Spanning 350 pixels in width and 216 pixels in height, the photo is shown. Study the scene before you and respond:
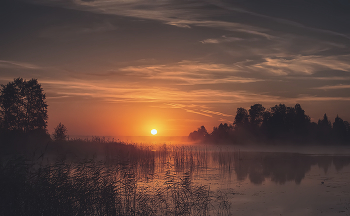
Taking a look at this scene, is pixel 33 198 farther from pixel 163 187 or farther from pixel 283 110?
pixel 283 110

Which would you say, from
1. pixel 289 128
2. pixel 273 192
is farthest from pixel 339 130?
pixel 273 192

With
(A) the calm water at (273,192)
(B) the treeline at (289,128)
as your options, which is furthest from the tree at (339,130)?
(A) the calm water at (273,192)

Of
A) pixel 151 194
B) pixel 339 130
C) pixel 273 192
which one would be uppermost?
pixel 339 130

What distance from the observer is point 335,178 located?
74.9 ft

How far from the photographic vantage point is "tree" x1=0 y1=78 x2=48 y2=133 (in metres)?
41.2

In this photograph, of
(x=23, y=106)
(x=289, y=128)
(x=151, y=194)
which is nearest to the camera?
(x=151, y=194)

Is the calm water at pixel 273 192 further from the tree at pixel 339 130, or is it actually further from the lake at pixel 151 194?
the tree at pixel 339 130

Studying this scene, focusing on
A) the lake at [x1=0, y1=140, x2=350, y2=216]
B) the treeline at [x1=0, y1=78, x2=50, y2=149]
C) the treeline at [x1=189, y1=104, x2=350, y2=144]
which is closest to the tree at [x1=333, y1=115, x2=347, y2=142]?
the treeline at [x1=189, y1=104, x2=350, y2=144]

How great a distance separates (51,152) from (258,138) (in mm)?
68215

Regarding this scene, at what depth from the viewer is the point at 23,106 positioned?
42906 mm

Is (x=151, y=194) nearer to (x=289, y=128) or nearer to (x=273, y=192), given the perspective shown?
(x=273, y=192)

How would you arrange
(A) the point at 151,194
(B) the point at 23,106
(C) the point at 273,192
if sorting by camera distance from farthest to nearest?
(B) the point at 23,106 < (C) the point at 273,192 < (A) the point at 151,194

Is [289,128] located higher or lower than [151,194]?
higher

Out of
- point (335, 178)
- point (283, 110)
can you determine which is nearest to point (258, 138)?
point (283, 110)
